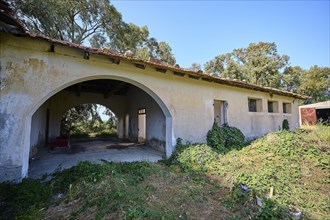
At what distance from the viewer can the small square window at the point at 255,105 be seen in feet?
31.8

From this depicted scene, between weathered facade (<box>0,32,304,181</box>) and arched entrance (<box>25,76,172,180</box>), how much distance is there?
0.17 feet

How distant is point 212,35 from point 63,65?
357 inches

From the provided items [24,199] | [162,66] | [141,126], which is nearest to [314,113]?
[141,126]

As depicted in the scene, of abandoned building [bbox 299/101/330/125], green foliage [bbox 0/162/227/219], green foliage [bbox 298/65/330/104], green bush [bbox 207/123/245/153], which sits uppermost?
green foliage [bbox 298/65/330/104]

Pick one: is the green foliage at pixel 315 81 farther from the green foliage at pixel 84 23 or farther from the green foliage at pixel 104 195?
the green foliage at pixel 104 195

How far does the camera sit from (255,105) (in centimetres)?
987

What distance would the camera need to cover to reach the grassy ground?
2.94m

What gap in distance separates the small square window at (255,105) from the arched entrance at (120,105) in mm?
5548

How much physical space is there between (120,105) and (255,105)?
909 centimetres

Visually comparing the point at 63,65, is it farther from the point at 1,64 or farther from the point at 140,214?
the point at 140,214

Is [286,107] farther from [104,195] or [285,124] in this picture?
[104,195]

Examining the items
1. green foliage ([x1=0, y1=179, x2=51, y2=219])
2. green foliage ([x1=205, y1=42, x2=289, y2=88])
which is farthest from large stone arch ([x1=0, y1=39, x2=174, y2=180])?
green foliage ([x1=205, y1=42, x2=289, y2=88])

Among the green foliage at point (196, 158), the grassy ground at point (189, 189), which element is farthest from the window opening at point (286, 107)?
the green foliage at point (196, 158)

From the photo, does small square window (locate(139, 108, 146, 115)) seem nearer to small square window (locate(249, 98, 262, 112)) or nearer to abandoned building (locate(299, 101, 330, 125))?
small square window (locate(249, 98, 262, 112))
